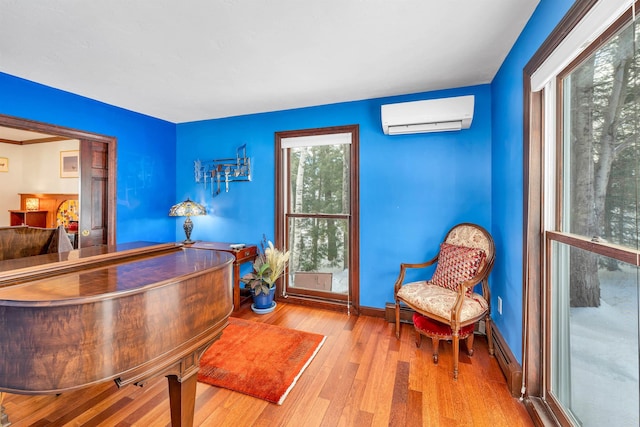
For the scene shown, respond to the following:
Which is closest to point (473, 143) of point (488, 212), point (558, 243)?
point (488, 212)

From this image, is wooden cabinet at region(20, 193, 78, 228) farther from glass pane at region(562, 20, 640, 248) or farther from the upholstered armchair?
glass pane at region(562, 20, 640, 248)

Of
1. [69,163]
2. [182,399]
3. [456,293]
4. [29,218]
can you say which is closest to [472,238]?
[456,293]

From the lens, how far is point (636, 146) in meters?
1.01

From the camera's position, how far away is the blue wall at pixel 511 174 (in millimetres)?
1746

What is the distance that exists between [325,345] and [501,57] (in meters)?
2.82

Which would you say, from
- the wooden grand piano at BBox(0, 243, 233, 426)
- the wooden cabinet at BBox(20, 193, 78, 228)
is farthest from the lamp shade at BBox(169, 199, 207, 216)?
the wooden cabinet at BBox(20, 193, 78, 228)

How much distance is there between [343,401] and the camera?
179cm

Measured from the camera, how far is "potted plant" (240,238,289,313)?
10.4 ft

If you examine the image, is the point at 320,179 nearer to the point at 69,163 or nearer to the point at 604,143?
the point at 604,143

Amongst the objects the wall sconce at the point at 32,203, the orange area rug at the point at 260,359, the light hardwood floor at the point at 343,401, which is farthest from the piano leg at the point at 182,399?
the wall sconce at the point at 32,203

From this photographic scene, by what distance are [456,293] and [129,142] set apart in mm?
4069

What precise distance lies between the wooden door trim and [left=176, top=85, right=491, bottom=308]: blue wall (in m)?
1.30

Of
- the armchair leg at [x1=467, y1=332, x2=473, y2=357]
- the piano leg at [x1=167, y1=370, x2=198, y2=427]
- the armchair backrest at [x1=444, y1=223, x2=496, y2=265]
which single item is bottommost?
the armchair leg at [x1=467, y1=332, x2=473, y2=357]

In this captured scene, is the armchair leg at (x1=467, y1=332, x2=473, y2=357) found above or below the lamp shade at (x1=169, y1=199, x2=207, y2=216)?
below
